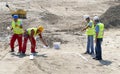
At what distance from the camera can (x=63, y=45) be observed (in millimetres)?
18875

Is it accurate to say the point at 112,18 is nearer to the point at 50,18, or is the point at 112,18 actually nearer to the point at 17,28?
the point at 50,18

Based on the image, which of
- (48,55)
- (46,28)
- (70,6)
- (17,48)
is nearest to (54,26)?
(46,28)

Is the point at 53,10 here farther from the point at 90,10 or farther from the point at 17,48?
the point at 17,48

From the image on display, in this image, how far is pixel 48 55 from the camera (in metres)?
16.1

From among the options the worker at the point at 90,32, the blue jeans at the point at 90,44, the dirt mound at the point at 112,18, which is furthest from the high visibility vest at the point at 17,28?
the dirt mound at the point at 112,18

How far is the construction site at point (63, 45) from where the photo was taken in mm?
14406

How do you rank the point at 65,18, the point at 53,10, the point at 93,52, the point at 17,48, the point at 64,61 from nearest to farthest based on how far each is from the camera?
1. the point at 64,61
2. the point at 93,52
3. the point at 17,48
4. the point at 65,18
5. the point at 53,10

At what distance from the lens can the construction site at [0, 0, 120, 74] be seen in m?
14.4

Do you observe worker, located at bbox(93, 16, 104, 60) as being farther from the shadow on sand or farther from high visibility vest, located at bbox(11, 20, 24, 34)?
high visibility vest, located at bbox(11, 20, 24, 34)

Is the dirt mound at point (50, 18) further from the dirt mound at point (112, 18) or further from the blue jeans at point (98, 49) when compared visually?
the blue jeans at point (98, 49)

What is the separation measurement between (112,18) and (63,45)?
627 centimetres

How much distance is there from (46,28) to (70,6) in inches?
471

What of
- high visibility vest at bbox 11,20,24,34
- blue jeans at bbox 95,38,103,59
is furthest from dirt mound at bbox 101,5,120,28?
high visibility vest at bbox 11,20,24,34

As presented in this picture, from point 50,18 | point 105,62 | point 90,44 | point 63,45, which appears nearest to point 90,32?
point 90,44
